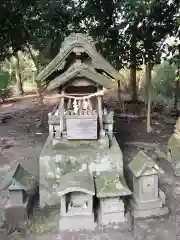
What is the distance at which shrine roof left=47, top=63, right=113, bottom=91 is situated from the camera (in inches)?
242

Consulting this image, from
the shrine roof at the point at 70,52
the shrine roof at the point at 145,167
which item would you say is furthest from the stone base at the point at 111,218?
the shrine roof at the point at 70,52

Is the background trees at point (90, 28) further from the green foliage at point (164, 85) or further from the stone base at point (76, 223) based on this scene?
the stone base at point (76, 223)

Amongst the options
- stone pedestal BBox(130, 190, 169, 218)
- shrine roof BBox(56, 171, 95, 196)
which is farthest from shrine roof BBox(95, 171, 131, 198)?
stone pedestal BBox(130, 190, 169, 218)

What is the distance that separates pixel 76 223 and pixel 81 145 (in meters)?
1.64

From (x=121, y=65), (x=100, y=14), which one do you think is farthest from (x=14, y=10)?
(x=121, y=65)

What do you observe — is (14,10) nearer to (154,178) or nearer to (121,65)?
(121,65)

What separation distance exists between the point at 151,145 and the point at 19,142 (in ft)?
13.1

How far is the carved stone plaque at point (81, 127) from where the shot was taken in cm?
635

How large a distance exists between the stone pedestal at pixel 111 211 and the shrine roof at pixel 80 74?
219 cm

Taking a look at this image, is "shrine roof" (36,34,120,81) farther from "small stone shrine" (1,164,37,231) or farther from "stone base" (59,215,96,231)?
"stone base" (59,215,96,231)

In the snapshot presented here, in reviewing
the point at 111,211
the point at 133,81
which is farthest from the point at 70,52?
the point at 133,81

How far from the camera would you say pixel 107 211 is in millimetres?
5566

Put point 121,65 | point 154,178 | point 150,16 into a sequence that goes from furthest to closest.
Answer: point 121,65 → point 150,16 → point 154,178

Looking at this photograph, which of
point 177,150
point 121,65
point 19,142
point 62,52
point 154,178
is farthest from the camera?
point 121,65
